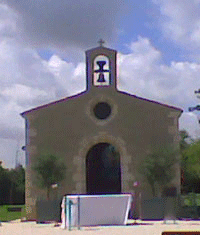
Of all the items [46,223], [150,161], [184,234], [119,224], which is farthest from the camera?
[150,161]

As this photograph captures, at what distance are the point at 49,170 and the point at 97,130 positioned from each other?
3.25 meters

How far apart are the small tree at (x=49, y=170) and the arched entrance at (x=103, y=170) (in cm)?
185

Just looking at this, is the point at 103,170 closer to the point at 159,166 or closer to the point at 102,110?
the point at 102,110

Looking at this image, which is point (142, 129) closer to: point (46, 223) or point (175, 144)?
point (175, 144)

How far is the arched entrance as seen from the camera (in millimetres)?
29172

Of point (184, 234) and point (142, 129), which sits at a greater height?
point (142, 129)

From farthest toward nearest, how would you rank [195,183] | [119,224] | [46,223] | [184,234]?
[195,183]
[46,223]
[119,224]
[184,234]

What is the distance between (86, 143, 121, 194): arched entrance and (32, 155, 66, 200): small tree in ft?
6.06

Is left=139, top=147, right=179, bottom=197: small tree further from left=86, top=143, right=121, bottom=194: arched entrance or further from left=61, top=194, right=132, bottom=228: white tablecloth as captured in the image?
left=61, top=194, right=132, bottom=228: white tablecloth

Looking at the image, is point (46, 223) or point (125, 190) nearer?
point (46, 223)

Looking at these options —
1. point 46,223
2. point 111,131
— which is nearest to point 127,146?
point 111,131

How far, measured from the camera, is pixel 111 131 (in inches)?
1123

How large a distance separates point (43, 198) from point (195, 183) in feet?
A: 77.7

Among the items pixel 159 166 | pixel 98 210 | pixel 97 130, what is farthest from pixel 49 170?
pixel 98 210
